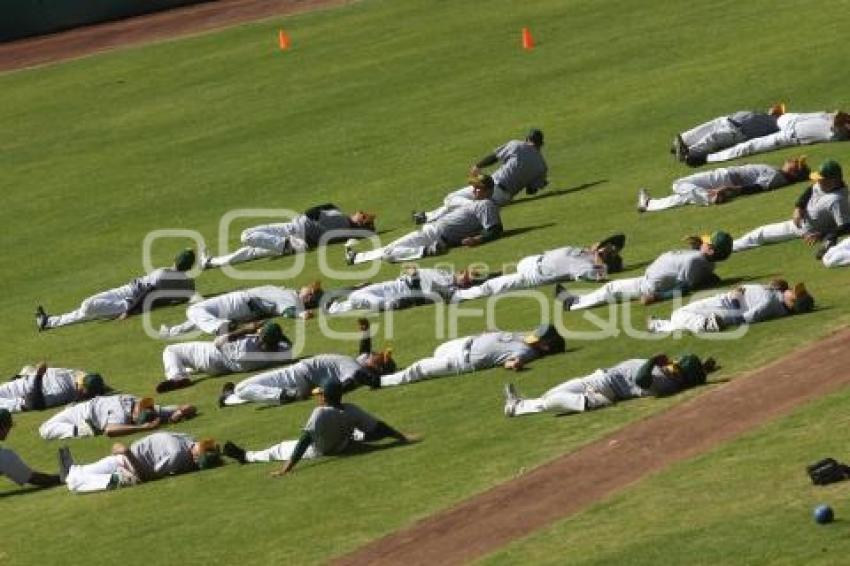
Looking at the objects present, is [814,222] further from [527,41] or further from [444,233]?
[527,41]

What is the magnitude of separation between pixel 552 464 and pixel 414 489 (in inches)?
55.9

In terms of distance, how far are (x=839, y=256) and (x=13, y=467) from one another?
1055cm

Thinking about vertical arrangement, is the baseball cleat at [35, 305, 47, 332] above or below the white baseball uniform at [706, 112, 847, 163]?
below

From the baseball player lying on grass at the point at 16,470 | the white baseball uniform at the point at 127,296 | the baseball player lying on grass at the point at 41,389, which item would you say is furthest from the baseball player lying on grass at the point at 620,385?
the white baseball uniform at the point at 127,296

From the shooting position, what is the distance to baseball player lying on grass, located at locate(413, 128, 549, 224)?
3391cm

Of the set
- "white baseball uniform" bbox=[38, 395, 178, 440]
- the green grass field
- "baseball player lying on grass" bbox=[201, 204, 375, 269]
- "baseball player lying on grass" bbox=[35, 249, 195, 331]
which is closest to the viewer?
the green grass field

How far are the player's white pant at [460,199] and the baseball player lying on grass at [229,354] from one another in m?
5.48

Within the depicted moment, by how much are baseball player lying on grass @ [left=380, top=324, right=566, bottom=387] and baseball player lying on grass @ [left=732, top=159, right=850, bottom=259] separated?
419 centimetres

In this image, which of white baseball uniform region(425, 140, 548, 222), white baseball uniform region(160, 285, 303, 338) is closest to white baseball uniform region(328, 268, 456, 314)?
white baseball uniform region(160, 285, 303, 338)

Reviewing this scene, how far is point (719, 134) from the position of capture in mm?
33812

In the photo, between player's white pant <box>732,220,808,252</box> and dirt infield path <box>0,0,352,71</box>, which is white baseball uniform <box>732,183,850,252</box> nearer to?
player's white pant <box>732,220,808,252</box>

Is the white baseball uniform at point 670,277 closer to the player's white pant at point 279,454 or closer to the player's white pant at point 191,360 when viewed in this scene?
the player's white pant at point 191,360

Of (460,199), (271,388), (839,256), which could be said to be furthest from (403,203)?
(839,256)

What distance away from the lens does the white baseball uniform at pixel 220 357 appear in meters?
27.3
